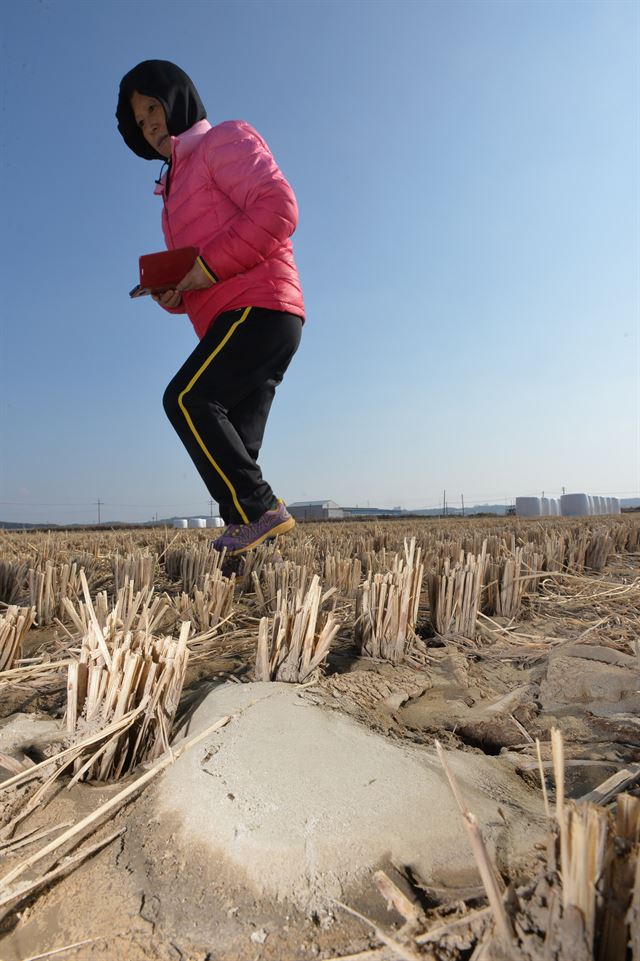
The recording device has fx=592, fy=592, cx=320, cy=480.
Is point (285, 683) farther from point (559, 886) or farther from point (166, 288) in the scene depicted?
point (166, 288)

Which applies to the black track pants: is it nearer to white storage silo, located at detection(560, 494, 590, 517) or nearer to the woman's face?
the woman's face

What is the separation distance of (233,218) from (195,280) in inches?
12.5

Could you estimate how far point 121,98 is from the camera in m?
2.87

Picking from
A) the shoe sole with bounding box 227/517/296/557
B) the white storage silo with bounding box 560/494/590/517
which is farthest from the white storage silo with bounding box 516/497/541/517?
the shoe sole with bounding box 227/517/296/557

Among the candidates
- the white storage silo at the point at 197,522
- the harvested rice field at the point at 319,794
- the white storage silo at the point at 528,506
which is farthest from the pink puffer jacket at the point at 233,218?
the white storage silo at the point at 528,506

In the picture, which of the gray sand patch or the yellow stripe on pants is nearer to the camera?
the gray sand patch

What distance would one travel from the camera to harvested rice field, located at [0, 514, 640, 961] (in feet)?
1.75

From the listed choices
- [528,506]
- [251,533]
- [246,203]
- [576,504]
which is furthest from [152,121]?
[576,504]

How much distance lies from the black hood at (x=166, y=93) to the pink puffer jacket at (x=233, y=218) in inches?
2.6

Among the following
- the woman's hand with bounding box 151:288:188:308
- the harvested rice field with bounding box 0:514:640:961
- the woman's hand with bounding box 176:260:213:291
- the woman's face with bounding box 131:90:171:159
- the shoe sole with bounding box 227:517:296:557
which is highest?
the woman's face with bounding box 131:90:171:159

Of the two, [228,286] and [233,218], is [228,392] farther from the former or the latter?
[233,218]

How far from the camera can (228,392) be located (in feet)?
8.72

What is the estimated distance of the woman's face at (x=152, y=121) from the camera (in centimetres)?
283

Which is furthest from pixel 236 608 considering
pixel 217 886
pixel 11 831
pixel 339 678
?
pixel 217 886
